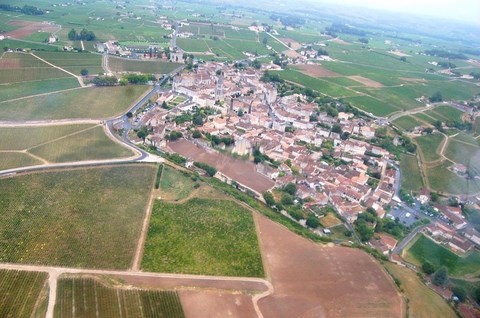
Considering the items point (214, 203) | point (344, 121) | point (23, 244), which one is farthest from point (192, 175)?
point (344, 121)

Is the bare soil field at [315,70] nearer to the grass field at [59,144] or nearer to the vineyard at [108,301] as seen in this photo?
the grass field at [59,144]

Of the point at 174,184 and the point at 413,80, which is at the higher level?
the point at 413,80

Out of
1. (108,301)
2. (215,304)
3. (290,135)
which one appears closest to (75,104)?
(290,135)

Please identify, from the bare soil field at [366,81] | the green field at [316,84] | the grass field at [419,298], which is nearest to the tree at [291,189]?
the grass field at [419,298]

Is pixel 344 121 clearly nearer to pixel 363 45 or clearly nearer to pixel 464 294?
pixel 464 294

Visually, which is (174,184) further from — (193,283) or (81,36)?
(81,36)
